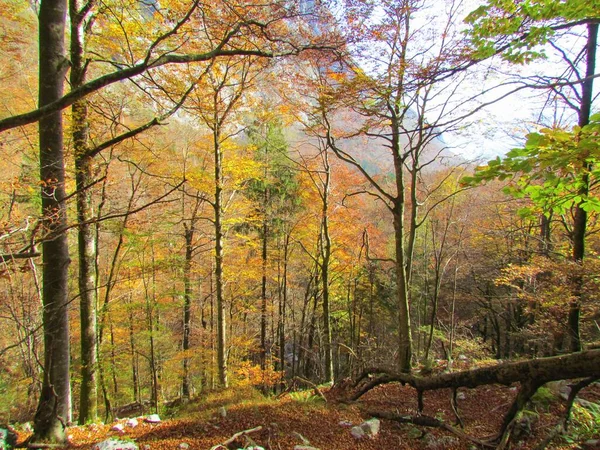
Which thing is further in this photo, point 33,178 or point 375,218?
point 375,218

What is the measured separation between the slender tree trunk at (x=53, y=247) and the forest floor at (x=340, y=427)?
0.40 metres

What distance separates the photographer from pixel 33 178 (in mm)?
4684

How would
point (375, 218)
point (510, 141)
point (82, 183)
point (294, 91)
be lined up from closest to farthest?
point (82, 183), point (510, 141), point (294, 91), point (375, 218)

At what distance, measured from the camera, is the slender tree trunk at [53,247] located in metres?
2.78

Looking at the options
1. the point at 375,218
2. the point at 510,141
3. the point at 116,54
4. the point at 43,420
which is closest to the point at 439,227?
the point at 375,218

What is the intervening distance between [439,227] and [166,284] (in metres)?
12.1

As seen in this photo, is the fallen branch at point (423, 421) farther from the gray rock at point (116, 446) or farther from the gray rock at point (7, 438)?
the gray rock at point (7, 438)

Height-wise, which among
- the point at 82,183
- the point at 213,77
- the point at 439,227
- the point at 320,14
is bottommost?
the point at 439,227

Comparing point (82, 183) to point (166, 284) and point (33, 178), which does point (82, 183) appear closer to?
point (33, 178)

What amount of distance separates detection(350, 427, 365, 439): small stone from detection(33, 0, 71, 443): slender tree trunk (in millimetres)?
2858

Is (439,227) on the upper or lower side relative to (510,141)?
lower

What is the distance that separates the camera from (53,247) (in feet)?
9.73

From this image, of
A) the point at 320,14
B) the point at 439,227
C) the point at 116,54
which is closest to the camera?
the point at 320,14

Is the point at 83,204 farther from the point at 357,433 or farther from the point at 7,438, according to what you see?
the point at 357,433
